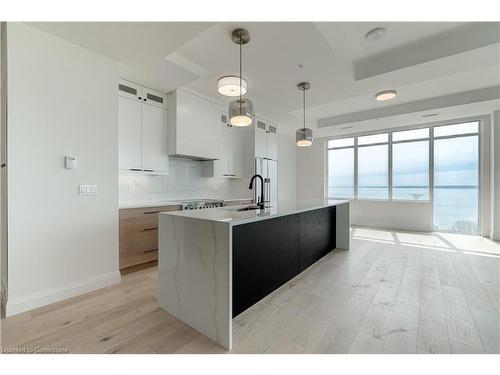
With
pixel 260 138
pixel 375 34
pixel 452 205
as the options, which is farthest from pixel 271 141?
pixel 452 205

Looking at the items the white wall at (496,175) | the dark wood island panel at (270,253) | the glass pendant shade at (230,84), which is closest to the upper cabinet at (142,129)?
the glass pendant shade at (230,84)

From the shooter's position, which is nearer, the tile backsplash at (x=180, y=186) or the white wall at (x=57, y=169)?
the white wall at (x=57, y=169)

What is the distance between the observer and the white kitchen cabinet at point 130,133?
10.1ft

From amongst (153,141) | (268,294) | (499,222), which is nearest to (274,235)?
(268,294)

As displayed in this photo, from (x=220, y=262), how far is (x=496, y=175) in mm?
6247

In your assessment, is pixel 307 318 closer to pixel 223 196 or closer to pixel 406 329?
pixel 406 329

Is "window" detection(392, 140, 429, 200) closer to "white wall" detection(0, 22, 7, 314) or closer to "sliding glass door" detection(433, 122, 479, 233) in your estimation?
"sliding glass door" detection(433, 122, 479, 233)

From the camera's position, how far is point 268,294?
2246mm

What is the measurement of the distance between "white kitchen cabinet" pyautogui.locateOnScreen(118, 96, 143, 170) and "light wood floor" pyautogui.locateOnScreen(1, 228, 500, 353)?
59.9 inches

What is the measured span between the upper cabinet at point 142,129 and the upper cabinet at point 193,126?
0.49ft

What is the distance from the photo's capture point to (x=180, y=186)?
415 cm

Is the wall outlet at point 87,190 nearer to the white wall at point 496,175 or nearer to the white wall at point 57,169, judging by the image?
the white wall at point 57,169
